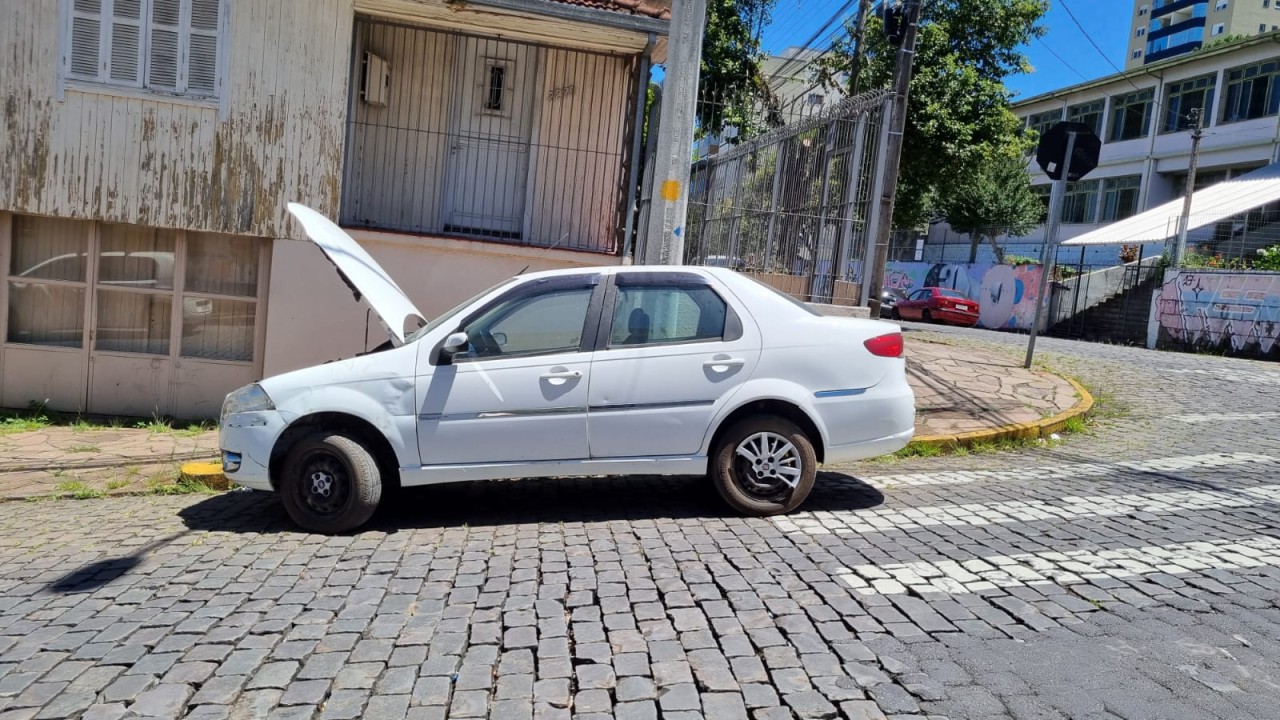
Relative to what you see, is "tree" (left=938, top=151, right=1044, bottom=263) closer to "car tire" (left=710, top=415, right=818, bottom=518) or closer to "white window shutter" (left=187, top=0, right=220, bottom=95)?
"white window shutter" (left=187, top=0, right=220, bottom=95)

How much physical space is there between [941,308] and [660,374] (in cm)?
2499

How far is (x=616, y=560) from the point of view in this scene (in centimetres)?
486

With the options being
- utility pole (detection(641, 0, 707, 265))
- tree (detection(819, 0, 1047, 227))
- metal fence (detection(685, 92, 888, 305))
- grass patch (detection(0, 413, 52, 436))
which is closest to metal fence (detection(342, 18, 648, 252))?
metal fence (detection(685, 92, 888, 305))

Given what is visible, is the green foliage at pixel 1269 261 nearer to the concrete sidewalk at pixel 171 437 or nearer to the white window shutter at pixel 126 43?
the concrete sidewalk at pixel 171 437

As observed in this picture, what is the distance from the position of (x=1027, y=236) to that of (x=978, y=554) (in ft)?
129

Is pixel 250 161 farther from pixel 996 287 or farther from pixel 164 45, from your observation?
pixel 996 287

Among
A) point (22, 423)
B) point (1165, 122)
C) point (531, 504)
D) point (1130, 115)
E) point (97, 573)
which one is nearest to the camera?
point (97, 573)

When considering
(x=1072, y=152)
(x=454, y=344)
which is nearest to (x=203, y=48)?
(x=454, y=344)

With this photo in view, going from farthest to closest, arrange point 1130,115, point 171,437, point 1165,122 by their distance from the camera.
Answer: point 1130,115, point 1165,122, point 171,437

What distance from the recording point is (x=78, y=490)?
22.4 ft

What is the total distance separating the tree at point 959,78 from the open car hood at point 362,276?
44.3ft

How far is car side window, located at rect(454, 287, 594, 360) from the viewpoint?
5527 mm

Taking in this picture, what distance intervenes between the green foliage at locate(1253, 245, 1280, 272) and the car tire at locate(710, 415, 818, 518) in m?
20.1

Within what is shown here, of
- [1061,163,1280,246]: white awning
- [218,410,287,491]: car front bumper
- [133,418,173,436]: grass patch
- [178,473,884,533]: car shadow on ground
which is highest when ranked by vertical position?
[1061,163,1280,246]: white awning
